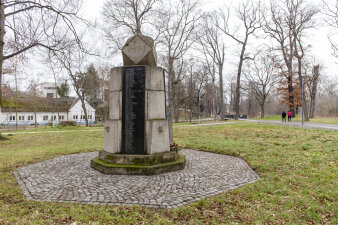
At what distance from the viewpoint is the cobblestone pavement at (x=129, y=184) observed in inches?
165

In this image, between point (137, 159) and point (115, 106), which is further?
point (115, 106)

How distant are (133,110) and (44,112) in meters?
43.8

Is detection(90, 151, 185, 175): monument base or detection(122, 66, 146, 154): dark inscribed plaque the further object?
detection(122, 66, 146, 154): dark inscribed plaque

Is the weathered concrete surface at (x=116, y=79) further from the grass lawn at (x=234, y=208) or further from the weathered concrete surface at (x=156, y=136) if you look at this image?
the grass lawn at (x=234, y=208)

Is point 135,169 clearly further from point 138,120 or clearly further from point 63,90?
point 63,90

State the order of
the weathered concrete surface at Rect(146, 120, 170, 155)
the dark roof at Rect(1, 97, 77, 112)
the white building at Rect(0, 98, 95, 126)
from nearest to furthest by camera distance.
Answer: the weathered concrete surface at Rect(146, 120, 170, 155)
the dark roof at Rect(1, 97, 77, 112)
the white building at Rect(0, 98, 95, 126)

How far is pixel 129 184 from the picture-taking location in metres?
4.98

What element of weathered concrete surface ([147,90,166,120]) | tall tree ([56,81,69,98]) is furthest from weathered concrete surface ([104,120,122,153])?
tall tree ([56,81,69,98])

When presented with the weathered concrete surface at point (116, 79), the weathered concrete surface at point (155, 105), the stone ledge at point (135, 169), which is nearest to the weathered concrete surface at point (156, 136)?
the weathered concrete surface at point (155, 105)

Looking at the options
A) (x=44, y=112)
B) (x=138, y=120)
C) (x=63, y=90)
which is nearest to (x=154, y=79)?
(x=138, y=120)

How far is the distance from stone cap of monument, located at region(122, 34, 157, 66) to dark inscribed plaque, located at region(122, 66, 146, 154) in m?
0.37

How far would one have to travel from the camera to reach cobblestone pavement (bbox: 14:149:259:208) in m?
4.18

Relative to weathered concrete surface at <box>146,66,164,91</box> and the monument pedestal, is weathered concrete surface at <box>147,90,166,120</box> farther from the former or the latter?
weathered concrete surface at <box>146,66,164,91</box>

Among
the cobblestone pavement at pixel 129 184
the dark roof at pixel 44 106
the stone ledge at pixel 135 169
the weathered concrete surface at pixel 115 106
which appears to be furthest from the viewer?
the dark roof at pixel 44 106
